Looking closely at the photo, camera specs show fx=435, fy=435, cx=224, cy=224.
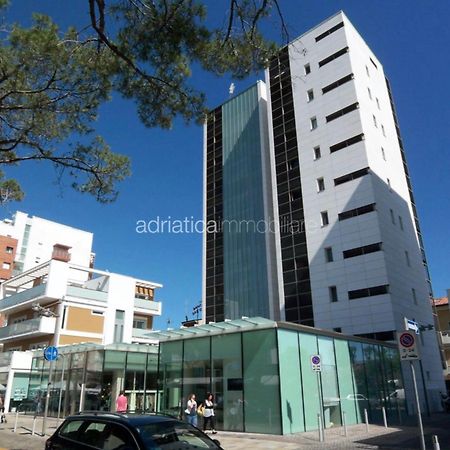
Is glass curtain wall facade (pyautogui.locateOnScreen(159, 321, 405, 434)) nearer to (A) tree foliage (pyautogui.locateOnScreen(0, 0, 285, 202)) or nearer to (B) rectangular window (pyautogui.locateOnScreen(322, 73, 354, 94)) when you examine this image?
(A) tree foliage (pyautogui.locateOnScreen(0, 0, 285, 202))

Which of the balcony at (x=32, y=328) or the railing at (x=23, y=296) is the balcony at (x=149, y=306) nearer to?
the balcony at (x=32, y=328)

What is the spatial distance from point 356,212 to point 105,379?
22.9 meters

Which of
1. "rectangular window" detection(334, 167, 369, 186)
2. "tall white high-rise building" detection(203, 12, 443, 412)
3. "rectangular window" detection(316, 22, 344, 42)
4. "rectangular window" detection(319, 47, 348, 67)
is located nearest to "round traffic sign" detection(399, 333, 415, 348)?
"tall white high-rise building" detection(203, 12, 443, 412)

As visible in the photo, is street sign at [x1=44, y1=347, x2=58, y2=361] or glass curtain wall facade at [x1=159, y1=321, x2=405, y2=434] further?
street sign at [x1=44, y1=347, x2=58, y2=361]

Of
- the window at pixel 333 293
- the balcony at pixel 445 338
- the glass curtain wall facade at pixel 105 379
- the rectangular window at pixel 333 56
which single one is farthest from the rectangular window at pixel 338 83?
the glass curtain wall facade at pixel 105 379

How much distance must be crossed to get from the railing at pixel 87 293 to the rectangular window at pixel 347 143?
2462 cm

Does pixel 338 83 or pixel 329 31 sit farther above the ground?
pixel 329 31

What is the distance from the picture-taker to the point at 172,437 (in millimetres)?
6121

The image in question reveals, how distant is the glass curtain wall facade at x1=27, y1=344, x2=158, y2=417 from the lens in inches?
1002

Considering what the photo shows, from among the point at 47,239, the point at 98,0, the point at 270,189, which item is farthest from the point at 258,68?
the point at 47,239

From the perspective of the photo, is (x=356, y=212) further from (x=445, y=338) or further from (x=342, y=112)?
(x=445, y=338)

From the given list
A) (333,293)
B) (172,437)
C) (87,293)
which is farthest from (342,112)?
(172,437)

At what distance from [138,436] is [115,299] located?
3651 centimetres

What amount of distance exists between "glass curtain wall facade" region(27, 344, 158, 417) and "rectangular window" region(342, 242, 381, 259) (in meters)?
17.3
